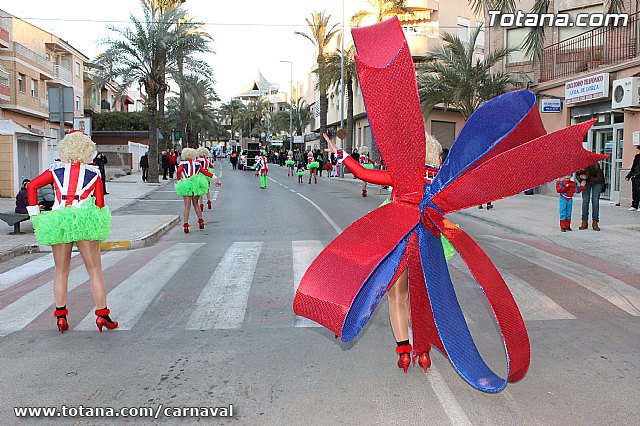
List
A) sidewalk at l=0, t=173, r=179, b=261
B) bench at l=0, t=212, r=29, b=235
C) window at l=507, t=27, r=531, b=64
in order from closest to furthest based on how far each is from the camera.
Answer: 1. sidewalk at l=0, t=173, r=179, b=261
2. bench at l=0, t=212, r=29, b=235
3. window at l=507, t=27, r=531, b=64

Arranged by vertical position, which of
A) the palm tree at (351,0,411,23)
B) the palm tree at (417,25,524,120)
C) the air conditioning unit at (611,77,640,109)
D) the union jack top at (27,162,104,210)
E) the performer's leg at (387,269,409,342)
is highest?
the palm tree at (351,0,411,23)

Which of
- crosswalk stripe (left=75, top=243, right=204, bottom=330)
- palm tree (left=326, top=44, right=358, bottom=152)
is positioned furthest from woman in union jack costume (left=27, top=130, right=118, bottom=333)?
palm tree (left=326, top=44, right=358, bottom=152)

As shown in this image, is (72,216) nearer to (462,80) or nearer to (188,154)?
(188,154)

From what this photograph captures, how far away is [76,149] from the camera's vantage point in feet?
18.7

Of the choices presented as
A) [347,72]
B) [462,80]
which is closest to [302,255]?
[462,80]

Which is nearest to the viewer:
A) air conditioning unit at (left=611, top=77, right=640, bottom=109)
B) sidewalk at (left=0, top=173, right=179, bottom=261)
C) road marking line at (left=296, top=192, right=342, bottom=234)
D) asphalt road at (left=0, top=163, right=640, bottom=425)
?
asphalt road at (left=0, top=163, right=640, bottom=425)

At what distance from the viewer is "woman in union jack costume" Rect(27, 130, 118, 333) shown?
553 cm

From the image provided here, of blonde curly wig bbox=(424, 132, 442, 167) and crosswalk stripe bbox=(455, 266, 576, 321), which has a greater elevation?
blonde curly wig bbox=(424, 132, 442, 167)

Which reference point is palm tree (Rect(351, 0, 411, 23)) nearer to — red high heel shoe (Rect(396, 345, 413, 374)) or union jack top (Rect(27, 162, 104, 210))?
union jack top (Rect(27, 162, 104, 210))

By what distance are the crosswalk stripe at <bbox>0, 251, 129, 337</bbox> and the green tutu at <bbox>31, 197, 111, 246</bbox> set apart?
1102mm

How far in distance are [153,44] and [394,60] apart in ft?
96.1

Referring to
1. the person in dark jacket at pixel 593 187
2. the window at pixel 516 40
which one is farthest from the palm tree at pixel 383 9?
the person in dark jacket at pixel 593 187

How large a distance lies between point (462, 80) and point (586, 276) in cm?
1675

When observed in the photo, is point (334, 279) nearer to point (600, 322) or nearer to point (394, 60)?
point (394, 60)
